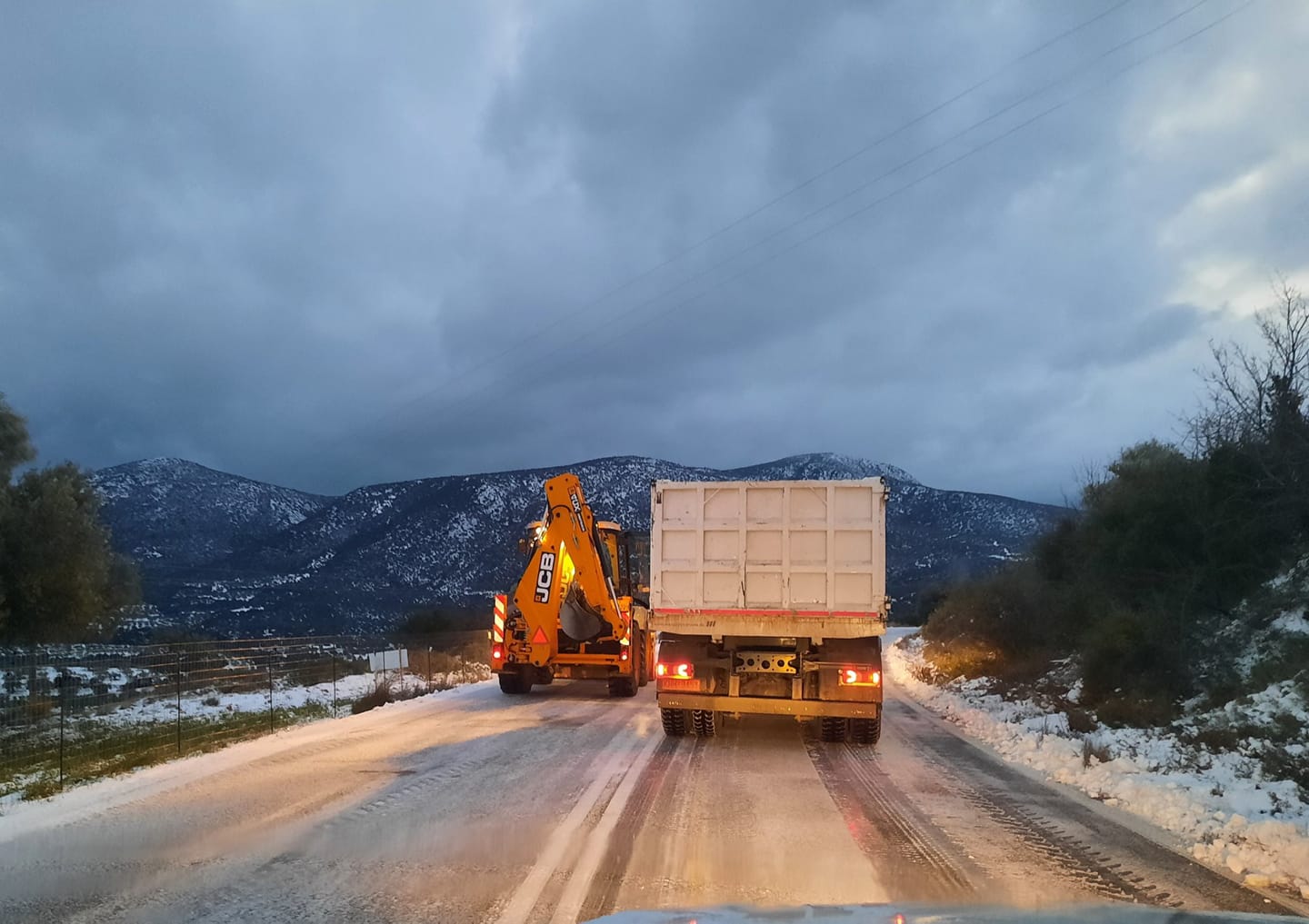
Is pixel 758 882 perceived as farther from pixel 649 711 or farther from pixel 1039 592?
pixel 1039 592

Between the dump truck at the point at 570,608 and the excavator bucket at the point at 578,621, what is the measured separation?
0.06 ft

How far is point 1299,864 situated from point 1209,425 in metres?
15.3

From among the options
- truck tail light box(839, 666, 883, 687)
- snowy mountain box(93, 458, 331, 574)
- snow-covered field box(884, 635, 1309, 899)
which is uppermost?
snowy mountain box(93, 458, 331, 574)

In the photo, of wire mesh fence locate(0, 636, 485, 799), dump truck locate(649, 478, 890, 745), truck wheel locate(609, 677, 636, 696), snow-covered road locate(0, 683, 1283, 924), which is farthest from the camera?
truck wheel locate(609, 677, 636, 696)

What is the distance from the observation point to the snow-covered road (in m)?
5.86

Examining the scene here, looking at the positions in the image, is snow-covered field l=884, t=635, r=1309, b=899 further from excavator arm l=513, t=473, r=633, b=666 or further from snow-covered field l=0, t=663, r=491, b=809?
snow-covered field l=0, t=663, r=491, b=809

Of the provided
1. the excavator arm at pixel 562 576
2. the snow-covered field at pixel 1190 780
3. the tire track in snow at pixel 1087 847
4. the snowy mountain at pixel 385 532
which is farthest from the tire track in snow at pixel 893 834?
the snowy mountain at pixel 385 532

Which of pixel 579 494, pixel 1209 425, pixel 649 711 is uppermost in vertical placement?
pixel 1209 425

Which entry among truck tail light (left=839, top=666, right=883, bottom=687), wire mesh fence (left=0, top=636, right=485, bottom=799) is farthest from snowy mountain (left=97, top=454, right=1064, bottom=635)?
truck tail light (left=839, top=666, right=883, bottom=687)

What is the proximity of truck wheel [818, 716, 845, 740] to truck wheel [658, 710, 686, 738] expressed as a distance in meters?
1.90

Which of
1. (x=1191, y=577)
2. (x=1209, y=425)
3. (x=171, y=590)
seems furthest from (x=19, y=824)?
(x=171, y=590)

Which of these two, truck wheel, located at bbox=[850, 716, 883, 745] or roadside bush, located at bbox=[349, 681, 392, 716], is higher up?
truck wheel, located at bbox=[850, 716, 883, 745]

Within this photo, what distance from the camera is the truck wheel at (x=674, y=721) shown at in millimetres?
13148

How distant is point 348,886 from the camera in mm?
6109
